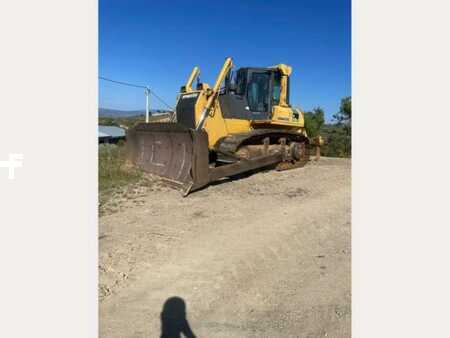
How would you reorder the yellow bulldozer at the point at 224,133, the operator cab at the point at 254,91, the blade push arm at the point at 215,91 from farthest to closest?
1. the operator cab at the point at 254,91
2. the blade push arm at the point at 215,91
3. the yellow bulldozer at the point at 224,133

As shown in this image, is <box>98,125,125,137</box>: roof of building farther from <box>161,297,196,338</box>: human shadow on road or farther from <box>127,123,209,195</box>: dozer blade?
<box>161,297,196,338</box>: human shadow on road

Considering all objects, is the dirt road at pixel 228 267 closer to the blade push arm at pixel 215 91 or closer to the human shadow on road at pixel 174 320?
the human shadow on road at pixel 174 320

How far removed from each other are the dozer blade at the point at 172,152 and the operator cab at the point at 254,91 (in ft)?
6.33

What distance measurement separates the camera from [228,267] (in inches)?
130

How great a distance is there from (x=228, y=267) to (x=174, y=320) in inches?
34.0

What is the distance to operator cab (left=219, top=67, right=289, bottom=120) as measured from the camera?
877 cm

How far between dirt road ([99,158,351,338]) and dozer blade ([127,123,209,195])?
62 cm

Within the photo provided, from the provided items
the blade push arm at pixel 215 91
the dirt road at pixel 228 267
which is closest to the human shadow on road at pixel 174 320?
the dirt road at pixel 228 267

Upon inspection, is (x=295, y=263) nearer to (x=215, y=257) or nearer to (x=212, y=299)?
(x=215, y=257)

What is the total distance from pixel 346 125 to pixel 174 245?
19432 millimetres

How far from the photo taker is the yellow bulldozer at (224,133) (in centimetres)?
672

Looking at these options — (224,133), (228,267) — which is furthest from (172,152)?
(228,267)

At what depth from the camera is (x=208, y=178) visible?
21.5 feet

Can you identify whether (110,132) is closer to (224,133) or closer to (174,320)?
(224,133)
